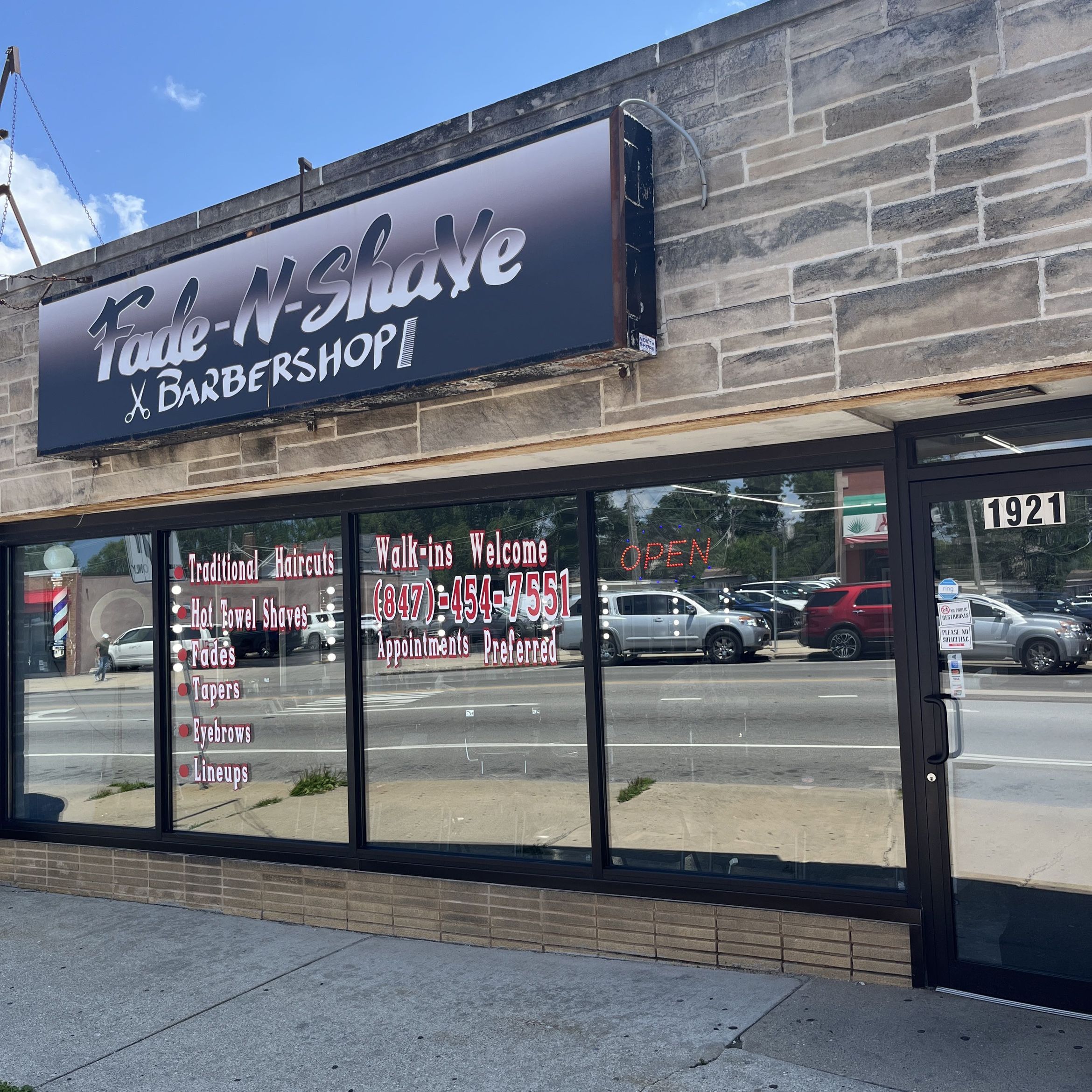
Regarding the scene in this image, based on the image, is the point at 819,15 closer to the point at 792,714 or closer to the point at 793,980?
the point at 792,714

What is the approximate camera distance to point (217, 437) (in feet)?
21.3

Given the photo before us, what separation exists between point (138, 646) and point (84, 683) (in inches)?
25.3

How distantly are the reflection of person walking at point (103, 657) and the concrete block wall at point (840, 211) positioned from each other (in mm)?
3457

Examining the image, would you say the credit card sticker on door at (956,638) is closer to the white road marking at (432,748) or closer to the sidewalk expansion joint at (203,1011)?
the white road marking at (432,748)

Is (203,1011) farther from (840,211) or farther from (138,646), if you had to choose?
(840,211)

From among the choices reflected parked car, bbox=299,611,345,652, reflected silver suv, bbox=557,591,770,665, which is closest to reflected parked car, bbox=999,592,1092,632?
reflected silver suv, bbox=557,591,770,665

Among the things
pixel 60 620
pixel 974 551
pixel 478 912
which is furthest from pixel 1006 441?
pixel 60 620

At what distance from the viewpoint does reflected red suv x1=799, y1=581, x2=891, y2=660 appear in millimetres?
5023

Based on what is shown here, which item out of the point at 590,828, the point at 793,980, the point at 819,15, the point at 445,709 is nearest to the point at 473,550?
the point at 445,709

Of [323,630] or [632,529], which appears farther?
[323,630]

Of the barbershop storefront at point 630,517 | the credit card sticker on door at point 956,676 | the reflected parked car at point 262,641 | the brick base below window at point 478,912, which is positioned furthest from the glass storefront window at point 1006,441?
the reflected parked car at point 262,641

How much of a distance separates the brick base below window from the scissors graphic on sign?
2881 millimetres

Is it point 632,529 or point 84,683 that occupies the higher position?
point 632,529

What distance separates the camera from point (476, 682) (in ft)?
20.3
